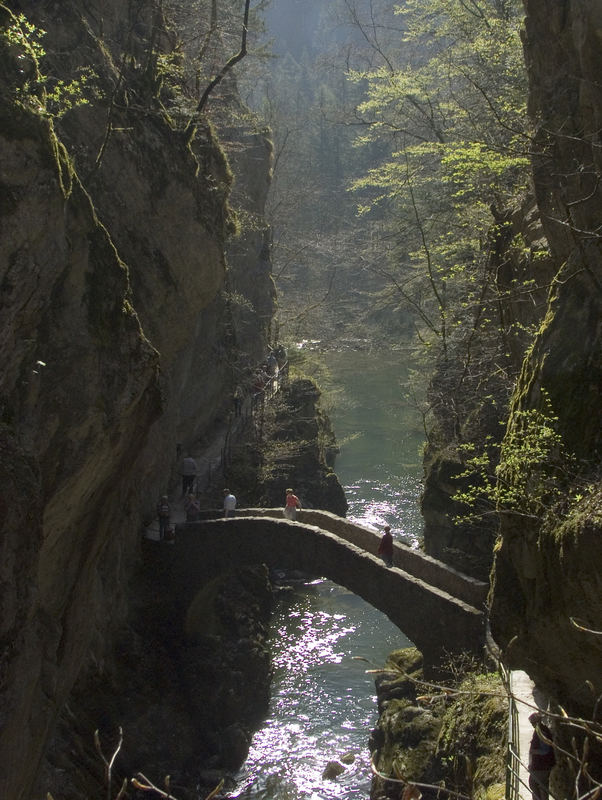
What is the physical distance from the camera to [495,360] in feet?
53.6

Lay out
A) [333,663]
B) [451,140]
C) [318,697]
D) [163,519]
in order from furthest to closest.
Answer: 1. [451,140]
2. [333,663]
3. [318,697]
4. [163,519]

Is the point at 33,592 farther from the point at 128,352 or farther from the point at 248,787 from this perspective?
the point at 248,787

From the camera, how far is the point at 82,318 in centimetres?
1048

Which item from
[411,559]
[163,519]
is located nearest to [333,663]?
[411,559]

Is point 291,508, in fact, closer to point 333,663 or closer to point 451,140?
point 333,663

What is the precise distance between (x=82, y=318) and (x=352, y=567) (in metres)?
Answer: 7.81

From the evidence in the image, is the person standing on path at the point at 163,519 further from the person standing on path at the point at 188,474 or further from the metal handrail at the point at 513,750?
the metal handrail at the point at 513,750

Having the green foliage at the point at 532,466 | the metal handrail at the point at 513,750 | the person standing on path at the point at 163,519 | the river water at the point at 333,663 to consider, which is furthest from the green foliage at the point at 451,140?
the metal handrail at the point at 513,750

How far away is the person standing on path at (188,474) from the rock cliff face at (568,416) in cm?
1163

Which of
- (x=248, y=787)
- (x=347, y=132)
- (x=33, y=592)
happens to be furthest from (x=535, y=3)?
(x=347, y=132)

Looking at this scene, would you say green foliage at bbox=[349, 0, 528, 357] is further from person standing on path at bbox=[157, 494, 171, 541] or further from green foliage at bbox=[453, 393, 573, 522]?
green foliage at bbox=[453, 393, 573, 522]

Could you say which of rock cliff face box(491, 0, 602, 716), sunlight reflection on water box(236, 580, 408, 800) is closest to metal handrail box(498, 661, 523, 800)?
rock cliff face box(491, 0, 602, 716)

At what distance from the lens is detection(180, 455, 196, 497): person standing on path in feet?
65.5

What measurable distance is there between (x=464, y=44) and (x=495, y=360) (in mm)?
9921
